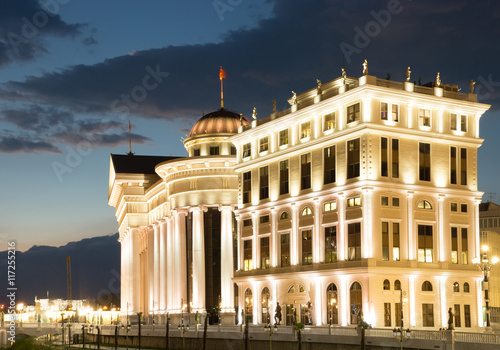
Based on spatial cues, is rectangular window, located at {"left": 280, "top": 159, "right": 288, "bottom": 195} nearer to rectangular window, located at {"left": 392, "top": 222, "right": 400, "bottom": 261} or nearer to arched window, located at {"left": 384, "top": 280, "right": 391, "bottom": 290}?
rectangular window, located at {"left": 392, "top": 222, "right": 400, "bottom": 261}

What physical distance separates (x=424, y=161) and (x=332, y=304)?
16328mm

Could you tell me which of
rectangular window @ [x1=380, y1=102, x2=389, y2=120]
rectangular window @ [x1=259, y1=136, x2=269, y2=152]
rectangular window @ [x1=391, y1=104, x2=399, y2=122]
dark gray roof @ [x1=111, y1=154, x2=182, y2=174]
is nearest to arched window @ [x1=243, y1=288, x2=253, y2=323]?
rectangular window @ [x1=259, y1=136, x2=269, y2=152]

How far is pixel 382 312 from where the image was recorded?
75.1 metres

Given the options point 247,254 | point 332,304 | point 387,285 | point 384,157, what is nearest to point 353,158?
point 384,157

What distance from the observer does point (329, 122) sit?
83.8 metres

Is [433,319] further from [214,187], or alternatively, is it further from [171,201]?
[171,201]

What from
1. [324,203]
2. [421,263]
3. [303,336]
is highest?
[324,203]

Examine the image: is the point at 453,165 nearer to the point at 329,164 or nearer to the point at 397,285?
the point at 329,164

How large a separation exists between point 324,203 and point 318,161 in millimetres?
4504

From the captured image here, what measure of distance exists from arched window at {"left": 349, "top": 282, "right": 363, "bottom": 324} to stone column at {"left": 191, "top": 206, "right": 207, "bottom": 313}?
122 feet

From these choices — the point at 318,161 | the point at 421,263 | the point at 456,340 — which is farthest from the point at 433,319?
the point at 456,340

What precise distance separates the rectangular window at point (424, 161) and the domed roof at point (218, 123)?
140ft

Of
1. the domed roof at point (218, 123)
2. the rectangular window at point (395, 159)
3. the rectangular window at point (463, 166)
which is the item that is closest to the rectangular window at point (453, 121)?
the rectangular window at point (463, 166)

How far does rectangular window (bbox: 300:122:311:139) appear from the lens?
8719cm
